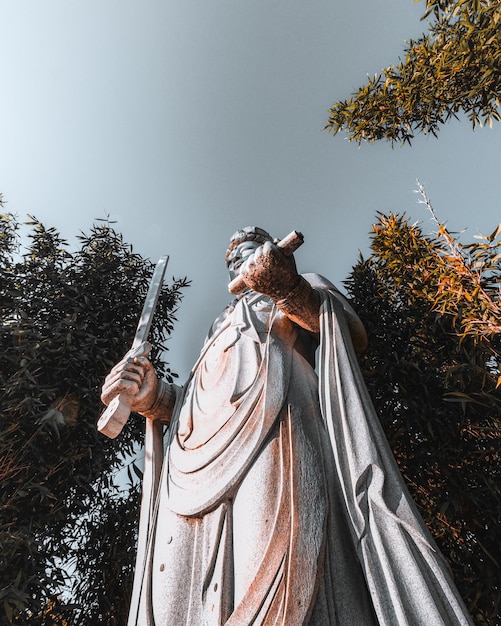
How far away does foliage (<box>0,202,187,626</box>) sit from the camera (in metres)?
3.82

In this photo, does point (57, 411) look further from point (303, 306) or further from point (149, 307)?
point (303, 306)

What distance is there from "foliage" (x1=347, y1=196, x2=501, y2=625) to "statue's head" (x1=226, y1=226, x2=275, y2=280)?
1202 millimetres

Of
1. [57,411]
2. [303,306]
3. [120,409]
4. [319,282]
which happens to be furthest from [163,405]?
[57,411]

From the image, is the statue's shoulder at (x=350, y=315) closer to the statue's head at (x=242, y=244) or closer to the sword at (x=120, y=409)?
the statue's head at (x=242, y=244)

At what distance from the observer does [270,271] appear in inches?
88.8

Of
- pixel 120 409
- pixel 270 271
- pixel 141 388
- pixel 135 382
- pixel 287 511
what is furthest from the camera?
pixel 141 388

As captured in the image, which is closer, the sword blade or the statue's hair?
the sword blade

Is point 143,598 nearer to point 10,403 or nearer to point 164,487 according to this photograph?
point 164,487

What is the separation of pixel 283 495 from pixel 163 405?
1.08 metres

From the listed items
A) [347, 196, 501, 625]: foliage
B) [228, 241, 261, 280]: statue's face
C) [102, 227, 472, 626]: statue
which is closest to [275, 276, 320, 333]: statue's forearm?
[102, 227, 472, 626]: statue

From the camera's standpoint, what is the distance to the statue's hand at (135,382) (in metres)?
2.54

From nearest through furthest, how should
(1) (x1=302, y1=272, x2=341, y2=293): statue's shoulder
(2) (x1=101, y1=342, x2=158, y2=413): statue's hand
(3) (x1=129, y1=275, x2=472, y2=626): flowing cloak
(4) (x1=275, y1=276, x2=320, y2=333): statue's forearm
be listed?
(3) (x1=129, y1=275, x2=472, y2=626): flowing cloak → (4) (x1=275, y1=276, x2=320, y2=333): statue's forearm → (2) (x1=101, y1=342, x2=158, y2=413): statue's hand → (1) (x1=302, y1=272, x2=341, y2=293): statue's shoulder

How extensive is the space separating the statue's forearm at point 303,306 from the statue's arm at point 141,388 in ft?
2.53

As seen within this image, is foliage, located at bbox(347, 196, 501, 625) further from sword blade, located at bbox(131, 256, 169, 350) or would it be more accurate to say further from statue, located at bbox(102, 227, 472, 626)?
sword blade, located at bbox(131, 256, 169, 350)
